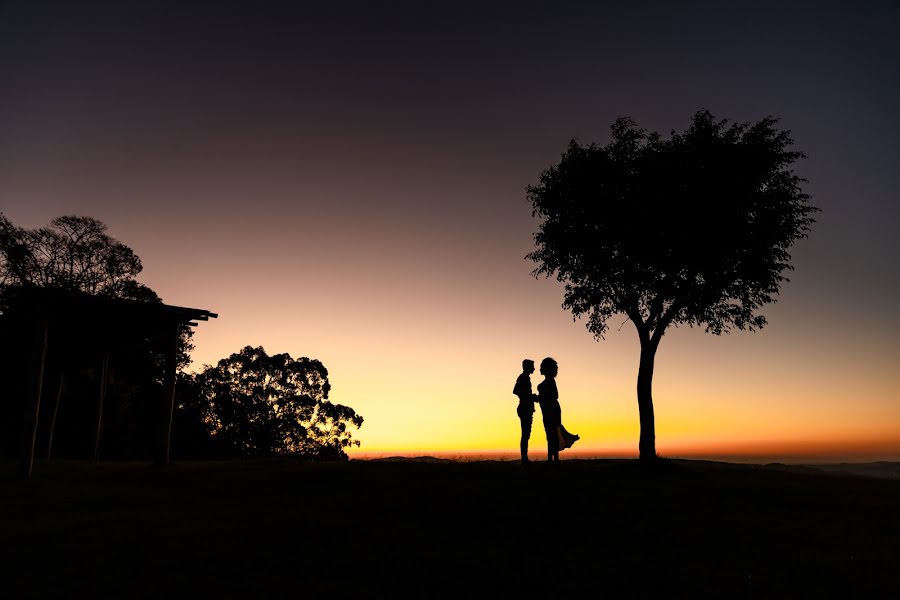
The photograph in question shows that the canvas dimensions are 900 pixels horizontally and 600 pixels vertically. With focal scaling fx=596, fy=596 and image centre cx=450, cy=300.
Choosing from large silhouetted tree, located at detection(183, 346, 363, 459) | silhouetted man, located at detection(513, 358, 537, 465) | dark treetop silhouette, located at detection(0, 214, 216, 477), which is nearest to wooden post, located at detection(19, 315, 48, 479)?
dark treetop silhouette, located at detection(0, 214, 216, 477)

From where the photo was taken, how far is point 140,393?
46.3m

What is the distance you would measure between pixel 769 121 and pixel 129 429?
1666 inches

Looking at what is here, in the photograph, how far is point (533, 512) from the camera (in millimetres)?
12984

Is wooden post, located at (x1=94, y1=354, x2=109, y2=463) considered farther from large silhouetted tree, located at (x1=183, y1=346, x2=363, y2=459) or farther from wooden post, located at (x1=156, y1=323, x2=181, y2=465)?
large silhouetted tree, located at (x1=183, y1=346, x2=363, y2=459)

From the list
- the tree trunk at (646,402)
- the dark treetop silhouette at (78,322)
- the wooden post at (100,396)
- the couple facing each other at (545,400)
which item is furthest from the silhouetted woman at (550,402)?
the wooden post at (100,396)

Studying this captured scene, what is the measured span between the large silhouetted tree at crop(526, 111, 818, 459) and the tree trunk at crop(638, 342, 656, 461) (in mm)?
37

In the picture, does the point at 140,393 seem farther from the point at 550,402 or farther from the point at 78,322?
the point at 550,402

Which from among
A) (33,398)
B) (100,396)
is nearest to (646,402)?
(33,398)


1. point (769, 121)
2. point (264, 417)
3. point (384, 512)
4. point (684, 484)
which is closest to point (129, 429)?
point (264, 417)

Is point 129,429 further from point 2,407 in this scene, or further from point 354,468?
point 354,468

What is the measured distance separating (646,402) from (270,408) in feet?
131

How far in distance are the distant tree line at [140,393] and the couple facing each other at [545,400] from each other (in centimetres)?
1872

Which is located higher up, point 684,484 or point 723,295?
point 723,295

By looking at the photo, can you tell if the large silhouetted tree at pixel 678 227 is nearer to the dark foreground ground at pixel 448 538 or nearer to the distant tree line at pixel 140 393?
the dark foreground ground at pixel 448 538
